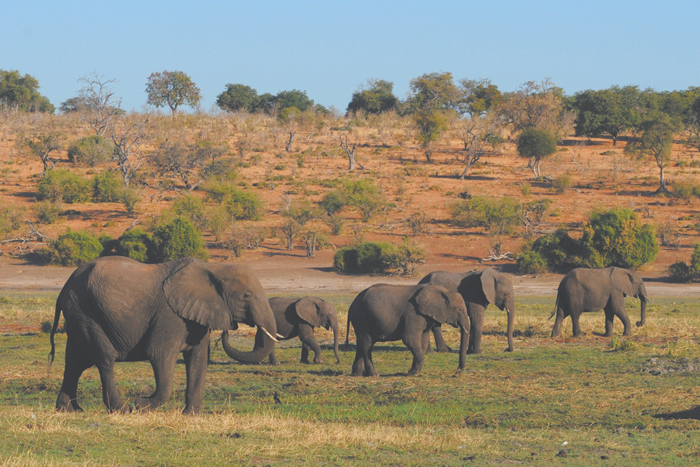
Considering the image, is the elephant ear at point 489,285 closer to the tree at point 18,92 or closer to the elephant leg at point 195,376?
the elephant leg at point 195,376

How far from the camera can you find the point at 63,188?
159 ft

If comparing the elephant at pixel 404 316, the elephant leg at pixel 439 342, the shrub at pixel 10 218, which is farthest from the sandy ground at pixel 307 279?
the elephant at pixel 404 316

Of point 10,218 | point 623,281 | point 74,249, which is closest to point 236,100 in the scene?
point 10,218

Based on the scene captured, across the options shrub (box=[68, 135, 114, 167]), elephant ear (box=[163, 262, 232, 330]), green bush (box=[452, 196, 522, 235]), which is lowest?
green bush (box=[452, 196, 522, 235])

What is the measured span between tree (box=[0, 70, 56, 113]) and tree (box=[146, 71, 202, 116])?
12.2 m

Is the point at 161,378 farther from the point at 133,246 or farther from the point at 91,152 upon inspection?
the point at 91,152

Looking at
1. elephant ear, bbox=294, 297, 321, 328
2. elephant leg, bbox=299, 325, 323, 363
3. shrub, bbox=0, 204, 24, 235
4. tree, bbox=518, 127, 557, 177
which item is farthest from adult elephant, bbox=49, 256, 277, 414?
tree, bbox=518, 127, 557, 177

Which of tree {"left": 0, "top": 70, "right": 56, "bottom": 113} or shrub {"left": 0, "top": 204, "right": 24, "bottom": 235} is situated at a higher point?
tree {"left": 0, "top": 70, "right": 56, "bottom": 113}

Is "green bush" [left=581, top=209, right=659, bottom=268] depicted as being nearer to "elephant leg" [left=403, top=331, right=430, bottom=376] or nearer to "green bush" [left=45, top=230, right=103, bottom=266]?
"green bush" [left=45, top=230, right=103, bottom=266]

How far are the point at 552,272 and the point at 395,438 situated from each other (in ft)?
92.2

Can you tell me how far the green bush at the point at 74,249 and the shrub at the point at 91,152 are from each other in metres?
19.2

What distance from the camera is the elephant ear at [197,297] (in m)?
9.98

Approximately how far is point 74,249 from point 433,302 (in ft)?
87.9

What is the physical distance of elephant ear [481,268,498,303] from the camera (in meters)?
17.2
